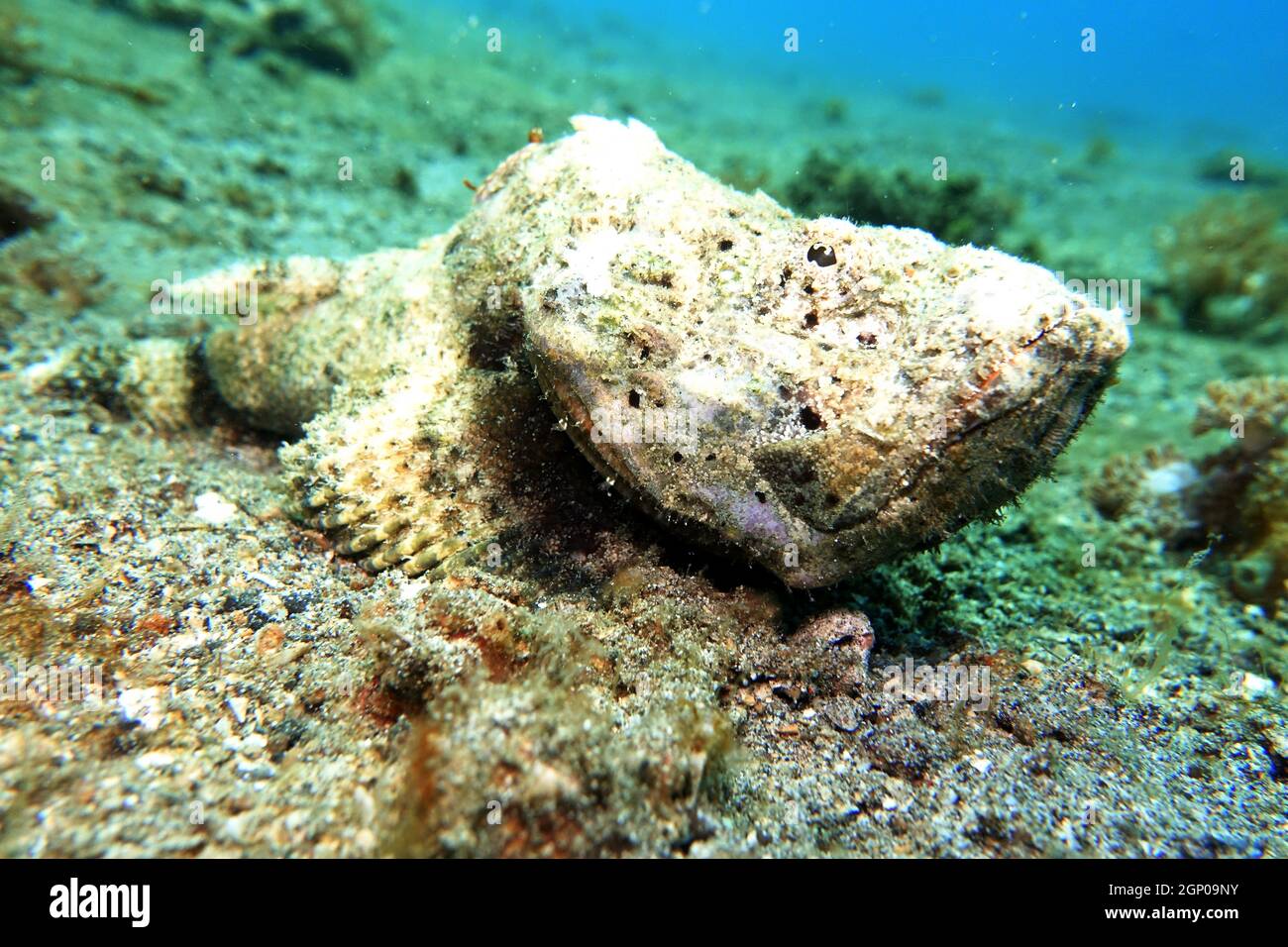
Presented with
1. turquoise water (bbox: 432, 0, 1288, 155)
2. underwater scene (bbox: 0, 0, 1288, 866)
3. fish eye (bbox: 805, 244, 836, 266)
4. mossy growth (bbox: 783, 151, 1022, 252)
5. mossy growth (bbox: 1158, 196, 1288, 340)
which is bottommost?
underwater scene (bbox: 0, 0, 1288, 866)

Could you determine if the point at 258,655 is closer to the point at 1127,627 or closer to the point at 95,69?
the point at 1127,627

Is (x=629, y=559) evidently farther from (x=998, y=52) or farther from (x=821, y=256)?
(x=998, y=52)

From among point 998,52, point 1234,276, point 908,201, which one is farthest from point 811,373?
point 998,52

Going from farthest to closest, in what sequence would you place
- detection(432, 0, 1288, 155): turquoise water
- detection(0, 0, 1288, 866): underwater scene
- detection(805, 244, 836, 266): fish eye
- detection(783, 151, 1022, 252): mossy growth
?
detection(432, 0, 1288, 155): turquoise water < detection(783, 151, 1022, 252): mossy growth < detection(805, 244, 836, 266): fish eye < detection(0, 0, 1288, 866): underwater scene

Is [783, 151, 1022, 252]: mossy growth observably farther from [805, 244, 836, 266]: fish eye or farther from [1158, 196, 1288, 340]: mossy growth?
[805, 244, 836, 266]: fish eye

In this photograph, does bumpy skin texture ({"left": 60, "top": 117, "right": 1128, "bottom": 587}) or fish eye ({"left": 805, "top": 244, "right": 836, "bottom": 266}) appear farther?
fish eye ({"left": 805, "top": 244, "right": 836, "bottom": 266})

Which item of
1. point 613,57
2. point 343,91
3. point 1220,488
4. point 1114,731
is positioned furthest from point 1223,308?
point 613,57

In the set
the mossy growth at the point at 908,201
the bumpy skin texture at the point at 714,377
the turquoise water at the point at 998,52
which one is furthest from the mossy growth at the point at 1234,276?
the bumpy skin texture at the point at 714,377

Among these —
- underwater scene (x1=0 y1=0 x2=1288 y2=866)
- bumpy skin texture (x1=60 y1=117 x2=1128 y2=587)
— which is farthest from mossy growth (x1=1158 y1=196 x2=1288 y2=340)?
bumpy skin texture (x1=60 y1=117 x2=1128 y2=587)
